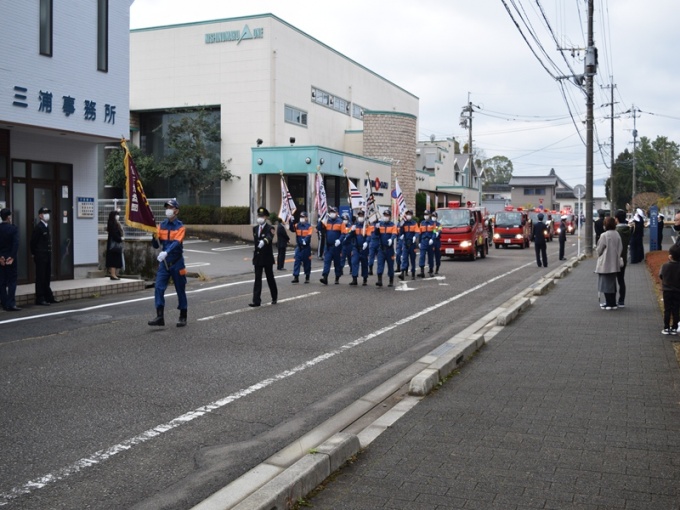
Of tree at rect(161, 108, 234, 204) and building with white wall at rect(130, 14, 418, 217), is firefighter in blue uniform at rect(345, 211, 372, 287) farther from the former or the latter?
tree at rect(161, 108, 234, 204)

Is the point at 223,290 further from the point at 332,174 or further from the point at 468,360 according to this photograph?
the point at 332,174

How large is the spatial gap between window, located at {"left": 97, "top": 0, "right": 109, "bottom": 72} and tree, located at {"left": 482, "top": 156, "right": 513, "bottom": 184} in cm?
11379

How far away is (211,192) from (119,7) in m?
22.5

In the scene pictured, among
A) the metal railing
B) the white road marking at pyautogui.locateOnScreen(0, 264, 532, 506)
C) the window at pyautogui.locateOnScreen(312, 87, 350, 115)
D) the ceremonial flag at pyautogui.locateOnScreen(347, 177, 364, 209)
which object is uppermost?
the window at pyautogui.locateOnScreen(312, 87, 350, 115)

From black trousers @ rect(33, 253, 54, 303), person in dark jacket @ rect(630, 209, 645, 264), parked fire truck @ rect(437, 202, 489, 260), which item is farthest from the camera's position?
parked fire truck @ rect(437, 202, 489, 260)

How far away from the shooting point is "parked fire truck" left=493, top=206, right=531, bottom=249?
130 feet

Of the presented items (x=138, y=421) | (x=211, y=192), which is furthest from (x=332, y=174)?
(x=138, y=421)

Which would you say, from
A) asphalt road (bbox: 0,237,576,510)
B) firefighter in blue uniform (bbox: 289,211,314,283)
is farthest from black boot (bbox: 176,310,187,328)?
firefighter in blue uniform (bbox: 289,211,314,283)

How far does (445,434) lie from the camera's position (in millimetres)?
5820

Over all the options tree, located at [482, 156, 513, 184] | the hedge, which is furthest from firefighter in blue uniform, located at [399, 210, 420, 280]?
tree, located at [482, 156, 513, 184]

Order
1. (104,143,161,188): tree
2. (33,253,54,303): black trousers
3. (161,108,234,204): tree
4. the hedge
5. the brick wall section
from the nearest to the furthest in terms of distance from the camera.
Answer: (33,253,54,303): black trousers → the hedge → (104,143,161,188): tree → (161,108,234,204): tree → the brick wall section

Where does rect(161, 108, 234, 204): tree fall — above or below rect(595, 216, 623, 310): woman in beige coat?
above

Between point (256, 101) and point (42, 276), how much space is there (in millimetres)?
26454

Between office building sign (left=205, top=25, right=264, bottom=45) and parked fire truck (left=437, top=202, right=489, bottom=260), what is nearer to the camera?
parked fire truck (left=437, top=202, right=489, bottom=260)
